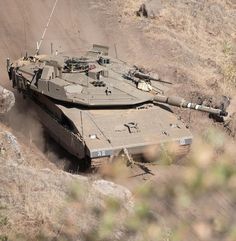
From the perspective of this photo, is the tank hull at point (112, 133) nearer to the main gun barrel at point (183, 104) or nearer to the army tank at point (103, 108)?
the army tank at point (103, 108)

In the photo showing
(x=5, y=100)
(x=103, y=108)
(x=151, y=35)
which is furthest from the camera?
(x=151, y=35)

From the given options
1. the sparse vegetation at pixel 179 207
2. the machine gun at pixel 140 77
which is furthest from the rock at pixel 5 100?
the sparse vegetation at pixel 179 207

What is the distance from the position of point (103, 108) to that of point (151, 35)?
10.6 metres

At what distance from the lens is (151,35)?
2261 cm

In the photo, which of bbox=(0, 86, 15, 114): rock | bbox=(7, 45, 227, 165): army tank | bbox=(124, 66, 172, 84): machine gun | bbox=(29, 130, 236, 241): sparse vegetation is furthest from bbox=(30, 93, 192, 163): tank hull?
bbox=(29, 130, 236, 241): sparse vegetation

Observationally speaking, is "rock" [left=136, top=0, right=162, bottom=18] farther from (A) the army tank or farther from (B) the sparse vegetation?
(B) the sparse vegetation

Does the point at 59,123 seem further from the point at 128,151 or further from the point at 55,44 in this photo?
the point at 55,44

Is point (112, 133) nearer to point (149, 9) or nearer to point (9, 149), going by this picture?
point (9, 149)

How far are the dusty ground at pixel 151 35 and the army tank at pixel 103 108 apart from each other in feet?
11.6

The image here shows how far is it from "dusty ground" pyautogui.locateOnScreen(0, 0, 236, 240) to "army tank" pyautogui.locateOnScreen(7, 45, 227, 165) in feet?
11.6

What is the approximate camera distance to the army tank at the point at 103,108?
1163 cm

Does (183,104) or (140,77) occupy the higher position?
(140,77)

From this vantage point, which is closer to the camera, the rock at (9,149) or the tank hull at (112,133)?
the rock at (9,149)

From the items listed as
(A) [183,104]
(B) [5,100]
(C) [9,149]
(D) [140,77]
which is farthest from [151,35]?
(C) [9,149]
